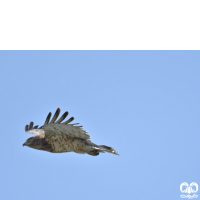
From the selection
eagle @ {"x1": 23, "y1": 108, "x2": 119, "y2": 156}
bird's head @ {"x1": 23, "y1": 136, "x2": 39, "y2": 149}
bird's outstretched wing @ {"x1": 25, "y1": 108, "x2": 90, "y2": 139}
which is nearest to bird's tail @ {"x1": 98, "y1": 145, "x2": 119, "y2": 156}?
eagle @ {"x1": 23, "y1": 108, "x2": 119, "y2": 156}

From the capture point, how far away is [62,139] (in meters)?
13.5

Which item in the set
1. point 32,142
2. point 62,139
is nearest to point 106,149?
point 62,139

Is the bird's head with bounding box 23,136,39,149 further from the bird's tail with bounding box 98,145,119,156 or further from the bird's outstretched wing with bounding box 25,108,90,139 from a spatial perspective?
the bird's tail with bounding box 98,145,119,156

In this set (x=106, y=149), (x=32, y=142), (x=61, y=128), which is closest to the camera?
(x=61, y=128)

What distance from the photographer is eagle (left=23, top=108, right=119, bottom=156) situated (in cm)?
1337

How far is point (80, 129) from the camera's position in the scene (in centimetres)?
1348

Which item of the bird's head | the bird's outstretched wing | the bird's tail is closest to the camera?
the bird's outstretched wing

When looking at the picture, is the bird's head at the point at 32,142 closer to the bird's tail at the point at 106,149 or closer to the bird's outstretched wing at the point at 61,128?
the bird's outstretched wing at the point at 61,128

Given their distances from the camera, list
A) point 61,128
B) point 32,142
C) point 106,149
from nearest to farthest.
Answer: point 61,128
point 32,142
point 106,149

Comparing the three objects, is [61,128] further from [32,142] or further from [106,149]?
[106,149]

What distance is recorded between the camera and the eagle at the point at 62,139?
1337cm
